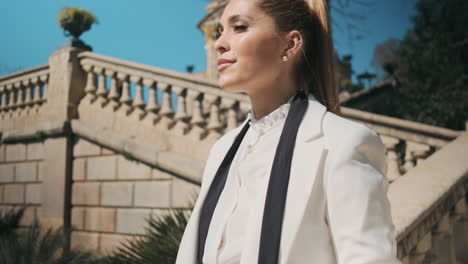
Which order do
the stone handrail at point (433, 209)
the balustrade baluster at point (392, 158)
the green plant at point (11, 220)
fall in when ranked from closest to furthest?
the stone handrail at point (433, 209), the balustrade baluster at point (392, 158), the green plant at point (11, 220)

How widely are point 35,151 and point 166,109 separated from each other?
321 centimetres

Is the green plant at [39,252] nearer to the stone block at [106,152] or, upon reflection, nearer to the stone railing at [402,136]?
the stone block at [106,152]

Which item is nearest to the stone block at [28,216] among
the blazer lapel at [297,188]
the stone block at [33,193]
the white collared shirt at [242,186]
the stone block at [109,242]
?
the stone block at [33,193]

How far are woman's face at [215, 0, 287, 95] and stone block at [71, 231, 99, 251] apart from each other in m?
5.60

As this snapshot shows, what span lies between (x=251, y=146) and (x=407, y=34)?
14.0m

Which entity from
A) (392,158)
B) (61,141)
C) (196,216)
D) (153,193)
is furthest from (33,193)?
(196,216)

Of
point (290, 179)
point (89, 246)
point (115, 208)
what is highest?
point (290, 179)

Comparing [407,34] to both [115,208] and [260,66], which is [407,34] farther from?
[260,66]

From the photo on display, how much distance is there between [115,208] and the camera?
243 inches

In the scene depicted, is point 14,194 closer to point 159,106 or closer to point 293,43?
point 159,106

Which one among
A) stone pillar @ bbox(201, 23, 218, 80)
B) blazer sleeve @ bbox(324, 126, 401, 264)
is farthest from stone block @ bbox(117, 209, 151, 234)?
stone pillar @ bbox(201, 23, 218, 80)

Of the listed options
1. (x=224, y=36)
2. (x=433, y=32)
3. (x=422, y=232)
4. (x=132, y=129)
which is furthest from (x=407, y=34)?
(x=224, y=36)

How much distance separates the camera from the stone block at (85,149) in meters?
6.53

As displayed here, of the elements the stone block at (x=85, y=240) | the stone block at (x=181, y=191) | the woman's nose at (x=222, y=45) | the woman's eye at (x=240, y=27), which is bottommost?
the stone block at (x=85, y=240)
